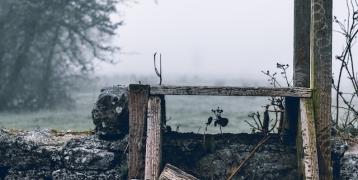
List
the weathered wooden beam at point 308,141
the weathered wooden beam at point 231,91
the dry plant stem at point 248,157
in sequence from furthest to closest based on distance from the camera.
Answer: the dry plant stem at point 248,157 → the weathered wooden beam at point 231,91 → the weathered wooden beam at point 308,141

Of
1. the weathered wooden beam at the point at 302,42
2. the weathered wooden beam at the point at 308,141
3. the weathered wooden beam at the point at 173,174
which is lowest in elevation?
the weathered wooden beam at the point at 173,174

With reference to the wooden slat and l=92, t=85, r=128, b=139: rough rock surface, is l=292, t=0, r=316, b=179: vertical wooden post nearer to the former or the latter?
the wooden slat

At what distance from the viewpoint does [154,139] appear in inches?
156

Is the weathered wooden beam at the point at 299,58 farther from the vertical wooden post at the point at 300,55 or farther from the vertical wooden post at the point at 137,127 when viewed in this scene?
the vertical wooden post at the point at 137,127

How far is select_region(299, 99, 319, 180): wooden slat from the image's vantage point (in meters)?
3.85

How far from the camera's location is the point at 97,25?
23.4 meters

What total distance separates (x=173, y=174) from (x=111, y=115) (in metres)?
0.79

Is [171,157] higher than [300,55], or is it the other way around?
[300,55]

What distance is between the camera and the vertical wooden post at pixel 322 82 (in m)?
4.00

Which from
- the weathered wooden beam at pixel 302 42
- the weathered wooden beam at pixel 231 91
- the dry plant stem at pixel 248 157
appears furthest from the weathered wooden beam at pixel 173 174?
the weathered wooden beam at pixel 302 42

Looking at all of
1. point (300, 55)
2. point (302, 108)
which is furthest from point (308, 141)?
point (300, 55)

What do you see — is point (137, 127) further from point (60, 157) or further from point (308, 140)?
point (308, 140)

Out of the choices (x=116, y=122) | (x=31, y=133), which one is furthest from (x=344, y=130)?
(x=31, y=133)

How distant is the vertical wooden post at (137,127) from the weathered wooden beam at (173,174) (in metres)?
0.21
